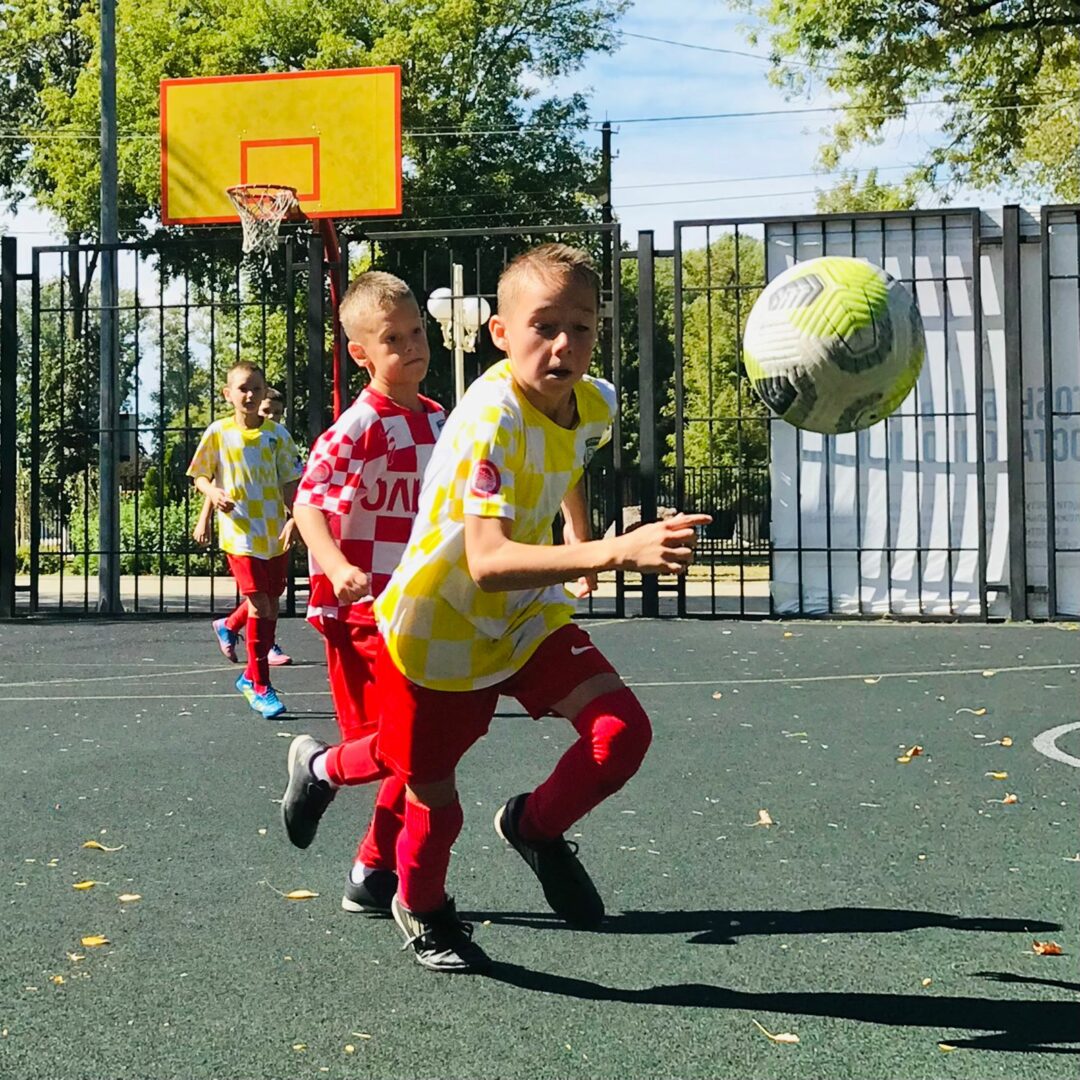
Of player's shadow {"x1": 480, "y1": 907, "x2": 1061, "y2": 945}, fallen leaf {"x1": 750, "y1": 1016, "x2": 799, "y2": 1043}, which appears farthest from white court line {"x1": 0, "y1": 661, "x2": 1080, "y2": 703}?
fallen leaf {"x1": 750, "y1": 1016, "x2": 799, "y2": 1043}

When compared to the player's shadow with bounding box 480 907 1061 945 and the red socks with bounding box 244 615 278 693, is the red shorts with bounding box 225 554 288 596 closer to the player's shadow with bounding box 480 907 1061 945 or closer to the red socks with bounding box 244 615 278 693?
the red socks with bounding box 244 615 278 693

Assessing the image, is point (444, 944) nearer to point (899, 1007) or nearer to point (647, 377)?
point (899, 1007)

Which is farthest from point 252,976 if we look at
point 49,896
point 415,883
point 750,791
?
point 750,791

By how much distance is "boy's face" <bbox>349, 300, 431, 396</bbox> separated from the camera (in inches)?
172

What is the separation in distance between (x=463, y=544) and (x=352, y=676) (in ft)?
3.91

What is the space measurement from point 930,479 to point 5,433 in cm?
846

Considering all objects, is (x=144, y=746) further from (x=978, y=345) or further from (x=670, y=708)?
(x=978, y=345)

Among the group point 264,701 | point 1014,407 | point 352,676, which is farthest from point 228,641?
point 1014,407

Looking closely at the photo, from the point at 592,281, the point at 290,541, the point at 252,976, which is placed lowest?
the point at 252,976

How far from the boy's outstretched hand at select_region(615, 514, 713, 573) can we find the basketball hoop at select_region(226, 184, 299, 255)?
11.7 metres

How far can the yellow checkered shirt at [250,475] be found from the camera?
8586 millimetres

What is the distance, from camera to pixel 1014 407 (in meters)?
12.7

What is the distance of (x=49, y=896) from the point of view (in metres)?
4.25

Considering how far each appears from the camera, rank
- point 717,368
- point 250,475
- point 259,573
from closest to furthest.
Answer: point 259,573 < point 250,475 < point 717,368
